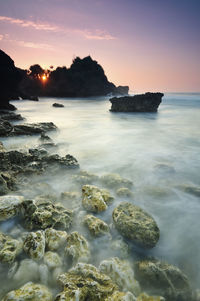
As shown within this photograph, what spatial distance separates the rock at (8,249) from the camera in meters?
1.84

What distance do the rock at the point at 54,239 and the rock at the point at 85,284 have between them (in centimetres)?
39

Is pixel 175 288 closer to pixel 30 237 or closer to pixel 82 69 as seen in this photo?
pixel 30 237

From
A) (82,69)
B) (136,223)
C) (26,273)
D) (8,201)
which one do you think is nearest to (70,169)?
(8,201)

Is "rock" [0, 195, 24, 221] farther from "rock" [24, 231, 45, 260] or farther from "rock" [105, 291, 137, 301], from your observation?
"rock" [105, 291, 137, 301]

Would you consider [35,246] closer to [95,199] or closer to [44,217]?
[44,217]

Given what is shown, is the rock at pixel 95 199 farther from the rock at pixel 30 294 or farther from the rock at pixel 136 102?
the rock at pixel 136 102

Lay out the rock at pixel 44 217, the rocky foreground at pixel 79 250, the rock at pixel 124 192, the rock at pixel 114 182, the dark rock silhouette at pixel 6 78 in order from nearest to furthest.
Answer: the rocky foreground at pixel 79 250 → the rock at pixel 44 217 → the rock at pixel 124 192 → the rock at pixel 114 182 → the dark rock silhouette at pixel 6 78

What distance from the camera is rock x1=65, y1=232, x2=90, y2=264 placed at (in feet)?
6.44

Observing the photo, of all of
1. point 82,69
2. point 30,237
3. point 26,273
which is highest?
point 82,69

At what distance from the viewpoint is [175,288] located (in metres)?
1.79

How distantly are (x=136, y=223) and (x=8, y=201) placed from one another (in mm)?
1941

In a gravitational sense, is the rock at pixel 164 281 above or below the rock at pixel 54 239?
below

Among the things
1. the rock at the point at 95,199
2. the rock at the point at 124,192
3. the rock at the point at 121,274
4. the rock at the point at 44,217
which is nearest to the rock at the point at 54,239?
the rock at the point at 44,217

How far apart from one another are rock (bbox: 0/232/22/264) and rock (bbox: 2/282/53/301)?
0.38 meters
